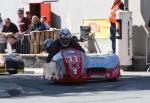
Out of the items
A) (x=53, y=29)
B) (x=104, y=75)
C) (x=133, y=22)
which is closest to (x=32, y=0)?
(x=53, y=29)

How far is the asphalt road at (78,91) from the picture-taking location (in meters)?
14.5

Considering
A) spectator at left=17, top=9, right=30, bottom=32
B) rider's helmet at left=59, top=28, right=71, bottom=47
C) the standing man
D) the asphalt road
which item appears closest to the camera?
the asphalt road

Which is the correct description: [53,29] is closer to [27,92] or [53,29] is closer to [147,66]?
[147,66]

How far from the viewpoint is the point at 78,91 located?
53.9ft

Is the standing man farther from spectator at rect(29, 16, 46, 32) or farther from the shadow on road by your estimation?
the shadow on road

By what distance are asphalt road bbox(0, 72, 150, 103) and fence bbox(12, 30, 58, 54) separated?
13.8 ft

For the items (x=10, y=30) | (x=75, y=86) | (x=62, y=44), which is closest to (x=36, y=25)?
(x=10, y=30)

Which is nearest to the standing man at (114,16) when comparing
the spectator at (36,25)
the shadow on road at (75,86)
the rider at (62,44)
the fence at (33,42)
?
the fence at (33,42)

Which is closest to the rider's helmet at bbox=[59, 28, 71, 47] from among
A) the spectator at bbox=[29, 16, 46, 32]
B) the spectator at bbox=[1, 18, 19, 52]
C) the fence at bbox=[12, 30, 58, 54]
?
the fence at bbox=[12, 30, 58, 54]

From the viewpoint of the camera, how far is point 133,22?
75.0 feet

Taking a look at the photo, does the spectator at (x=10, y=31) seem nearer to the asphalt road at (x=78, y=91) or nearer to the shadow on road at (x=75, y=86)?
the asphalt road at (x=78, y=91)

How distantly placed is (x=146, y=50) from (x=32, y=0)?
5.92 m

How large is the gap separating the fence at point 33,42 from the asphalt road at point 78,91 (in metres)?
4.20

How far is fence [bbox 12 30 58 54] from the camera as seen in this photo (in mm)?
24281
